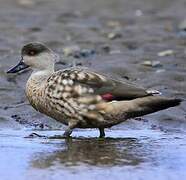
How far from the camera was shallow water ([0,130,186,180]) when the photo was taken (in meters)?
7.35

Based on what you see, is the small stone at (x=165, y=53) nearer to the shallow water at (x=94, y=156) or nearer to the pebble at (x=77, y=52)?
the pebble at (x=77, y=52)

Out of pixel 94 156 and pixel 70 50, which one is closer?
pixel 94 156

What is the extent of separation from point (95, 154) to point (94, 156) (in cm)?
12

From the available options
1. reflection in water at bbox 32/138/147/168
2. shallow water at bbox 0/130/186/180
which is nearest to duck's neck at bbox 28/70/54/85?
shallow water at bbox 0/130/186/180

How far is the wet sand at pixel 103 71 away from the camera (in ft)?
25.3

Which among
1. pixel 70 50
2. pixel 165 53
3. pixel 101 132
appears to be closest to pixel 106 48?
pixel 70 50

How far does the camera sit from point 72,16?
18.6 metres

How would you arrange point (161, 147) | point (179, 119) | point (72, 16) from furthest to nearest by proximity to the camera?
1. point (72, 16)
2. point (179, 119)
3. point (161, 147)

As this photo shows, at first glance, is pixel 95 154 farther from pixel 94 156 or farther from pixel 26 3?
pixel 26 3

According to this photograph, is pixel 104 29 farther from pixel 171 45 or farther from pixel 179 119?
pixel 179 119

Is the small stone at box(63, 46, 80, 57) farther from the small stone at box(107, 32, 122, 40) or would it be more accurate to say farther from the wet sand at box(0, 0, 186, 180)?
the small stone at box(107, 32, 122, 40)

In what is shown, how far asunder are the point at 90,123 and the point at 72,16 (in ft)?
30.5

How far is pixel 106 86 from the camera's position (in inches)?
367

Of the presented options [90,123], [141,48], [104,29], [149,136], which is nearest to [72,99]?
[90,123]
